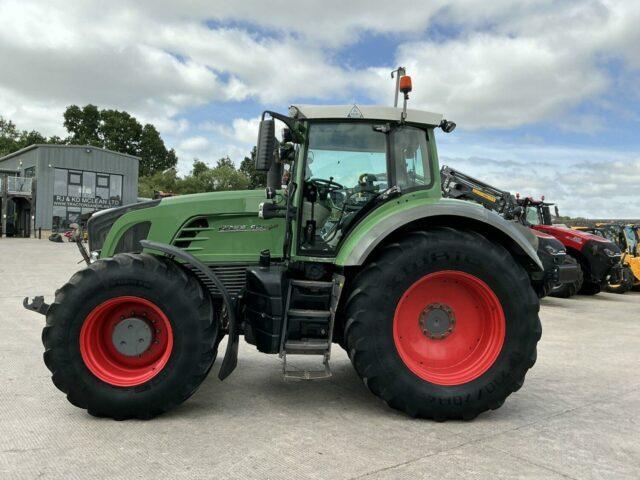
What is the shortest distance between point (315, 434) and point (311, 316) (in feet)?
2.82

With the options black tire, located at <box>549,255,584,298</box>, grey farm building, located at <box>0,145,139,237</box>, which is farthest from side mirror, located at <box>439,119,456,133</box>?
grey farm building, located at <box>0,145,139,237</box>

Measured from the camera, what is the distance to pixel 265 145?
12.4 ft

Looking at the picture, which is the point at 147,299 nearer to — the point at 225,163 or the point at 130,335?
the point at 130,335

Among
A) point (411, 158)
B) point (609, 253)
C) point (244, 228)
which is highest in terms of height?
point (411, 158)

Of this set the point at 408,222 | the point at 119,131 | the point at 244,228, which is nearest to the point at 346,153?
the point at 408,222

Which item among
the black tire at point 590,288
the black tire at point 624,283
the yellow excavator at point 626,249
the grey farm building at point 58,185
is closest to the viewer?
the black tire at point 590,288

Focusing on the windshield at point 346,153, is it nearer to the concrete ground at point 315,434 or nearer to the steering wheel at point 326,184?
the steering wheel at point 326,184

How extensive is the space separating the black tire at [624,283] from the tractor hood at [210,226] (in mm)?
12690

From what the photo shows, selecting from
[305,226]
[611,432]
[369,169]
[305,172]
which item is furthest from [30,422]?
[611,432]

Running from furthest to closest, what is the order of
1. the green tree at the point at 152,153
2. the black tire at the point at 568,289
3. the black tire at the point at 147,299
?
the green tree at the point at 152,153
the black tire at the point at 568,289
the black tire at the point at 147,299

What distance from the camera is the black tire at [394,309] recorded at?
3992 mm

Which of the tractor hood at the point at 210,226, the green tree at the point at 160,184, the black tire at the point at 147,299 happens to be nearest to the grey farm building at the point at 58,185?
the green tree at the point at 160,184

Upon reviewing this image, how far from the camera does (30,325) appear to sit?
25.1ft

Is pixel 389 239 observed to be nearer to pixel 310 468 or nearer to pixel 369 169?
pixel 369 169
